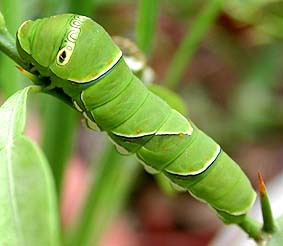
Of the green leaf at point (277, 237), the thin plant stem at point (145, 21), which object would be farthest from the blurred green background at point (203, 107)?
the green leaf at point (277, 237)

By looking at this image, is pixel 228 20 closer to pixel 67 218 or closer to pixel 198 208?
pixel 198 208

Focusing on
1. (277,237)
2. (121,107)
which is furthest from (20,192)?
(277,237)

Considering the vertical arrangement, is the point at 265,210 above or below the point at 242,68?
above

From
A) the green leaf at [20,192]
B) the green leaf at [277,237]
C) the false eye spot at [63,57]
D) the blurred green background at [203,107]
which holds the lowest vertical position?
the blurred green background at [203,107]

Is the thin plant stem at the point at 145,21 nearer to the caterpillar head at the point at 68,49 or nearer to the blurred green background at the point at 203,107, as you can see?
the caterpillar head at the point at 68,49

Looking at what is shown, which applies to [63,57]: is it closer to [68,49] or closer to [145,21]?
[68,49]

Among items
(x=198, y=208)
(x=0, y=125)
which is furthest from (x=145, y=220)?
(x=0, y=125)

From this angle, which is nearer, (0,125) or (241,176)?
(0,125)
